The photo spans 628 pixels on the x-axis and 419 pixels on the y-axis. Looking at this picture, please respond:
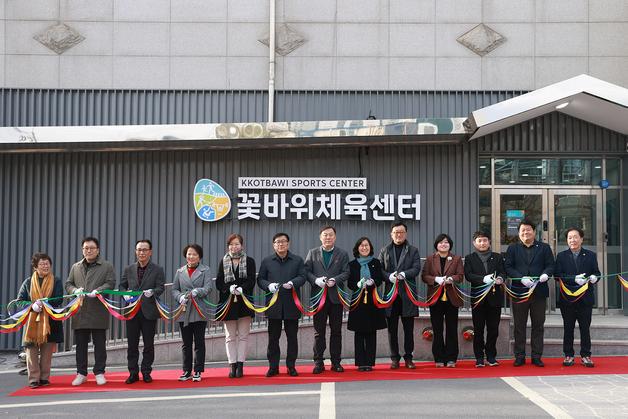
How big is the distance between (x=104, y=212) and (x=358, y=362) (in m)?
5.44

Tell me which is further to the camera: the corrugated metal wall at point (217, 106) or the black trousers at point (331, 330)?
the corrugated metal wall at point (217, 106)

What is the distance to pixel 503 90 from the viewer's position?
38.3ft

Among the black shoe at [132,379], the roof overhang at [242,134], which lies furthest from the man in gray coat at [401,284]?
the black shoe at [132,379]

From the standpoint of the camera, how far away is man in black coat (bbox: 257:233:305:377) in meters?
8.22

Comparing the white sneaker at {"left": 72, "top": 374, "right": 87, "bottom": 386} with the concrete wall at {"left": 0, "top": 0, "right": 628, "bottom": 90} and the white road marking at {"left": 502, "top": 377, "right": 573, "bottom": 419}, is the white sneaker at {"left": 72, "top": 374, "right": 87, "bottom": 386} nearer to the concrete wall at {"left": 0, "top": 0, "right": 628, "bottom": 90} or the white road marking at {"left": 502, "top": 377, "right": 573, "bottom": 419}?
the white road marking at {"left": 502, "top": 377, "right": 573, "bottom": 419}

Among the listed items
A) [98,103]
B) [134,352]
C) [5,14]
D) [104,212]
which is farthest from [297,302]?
[5,14]

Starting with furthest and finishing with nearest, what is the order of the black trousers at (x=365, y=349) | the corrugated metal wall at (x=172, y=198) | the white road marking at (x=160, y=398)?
1. the corrugated metal wall at (x=172, y=198)
2. the black trousers at (x=365, y=349)
3. the white road marking at (x=160, y=398)

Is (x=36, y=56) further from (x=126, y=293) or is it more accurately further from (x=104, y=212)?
(x=126, y=293)

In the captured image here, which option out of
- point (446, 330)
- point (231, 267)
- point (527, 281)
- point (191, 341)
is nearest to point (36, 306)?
point (191, 341)

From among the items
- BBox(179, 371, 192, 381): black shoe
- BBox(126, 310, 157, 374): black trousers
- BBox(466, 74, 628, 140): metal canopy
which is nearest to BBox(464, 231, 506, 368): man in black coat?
BBox(466, 74, 628, 140): metal canopy

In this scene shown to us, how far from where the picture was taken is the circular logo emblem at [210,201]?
37.7ft

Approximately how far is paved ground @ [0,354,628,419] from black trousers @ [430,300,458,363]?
3.20ft

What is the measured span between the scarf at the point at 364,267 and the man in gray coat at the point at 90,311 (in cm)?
297

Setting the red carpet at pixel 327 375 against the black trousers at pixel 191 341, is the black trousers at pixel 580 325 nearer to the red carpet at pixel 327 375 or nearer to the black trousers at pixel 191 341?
the red carpet at pixel 327 375
